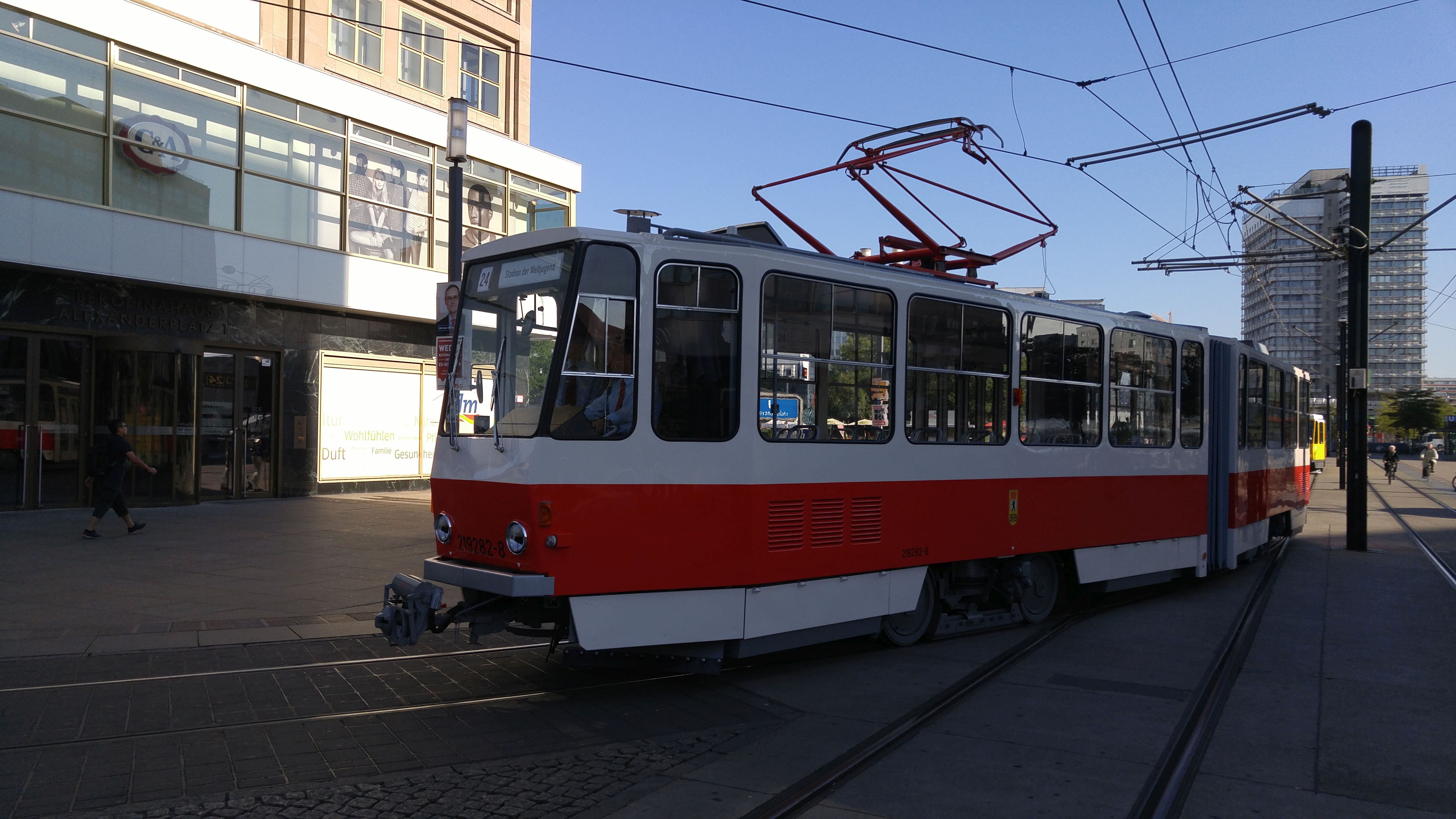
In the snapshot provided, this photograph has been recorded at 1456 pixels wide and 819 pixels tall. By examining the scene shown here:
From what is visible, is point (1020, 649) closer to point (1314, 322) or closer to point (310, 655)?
point (310, 655)

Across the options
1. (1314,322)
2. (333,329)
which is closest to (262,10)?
(333,329)

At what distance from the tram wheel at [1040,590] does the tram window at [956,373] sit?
154 centimetres

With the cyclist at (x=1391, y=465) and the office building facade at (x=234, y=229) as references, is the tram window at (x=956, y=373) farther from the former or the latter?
the cyclist at (x=1391, y=465)

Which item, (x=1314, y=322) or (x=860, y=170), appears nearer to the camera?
(x=860, y=170)

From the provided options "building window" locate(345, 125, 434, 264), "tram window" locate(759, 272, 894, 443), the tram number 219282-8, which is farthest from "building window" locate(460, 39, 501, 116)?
the tram number 219282-8

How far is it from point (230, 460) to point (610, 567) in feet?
50.4

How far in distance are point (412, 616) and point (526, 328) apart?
194cm

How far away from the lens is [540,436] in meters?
6.15

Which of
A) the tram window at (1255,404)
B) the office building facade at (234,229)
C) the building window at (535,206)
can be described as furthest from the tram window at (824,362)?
the building window at (535,206)

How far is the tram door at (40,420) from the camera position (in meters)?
15.6

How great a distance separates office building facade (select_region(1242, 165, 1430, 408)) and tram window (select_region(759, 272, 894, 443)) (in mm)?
40078

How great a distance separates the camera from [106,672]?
22.7 ft

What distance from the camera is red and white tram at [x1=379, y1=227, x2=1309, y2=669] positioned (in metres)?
6.24

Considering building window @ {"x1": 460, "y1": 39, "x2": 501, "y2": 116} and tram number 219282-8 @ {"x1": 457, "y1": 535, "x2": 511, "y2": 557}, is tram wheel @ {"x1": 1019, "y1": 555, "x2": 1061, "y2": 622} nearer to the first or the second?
tram number 219282-8 @ {"x1": 457, "y1": 535, "x2": 511, "y2": 557}
